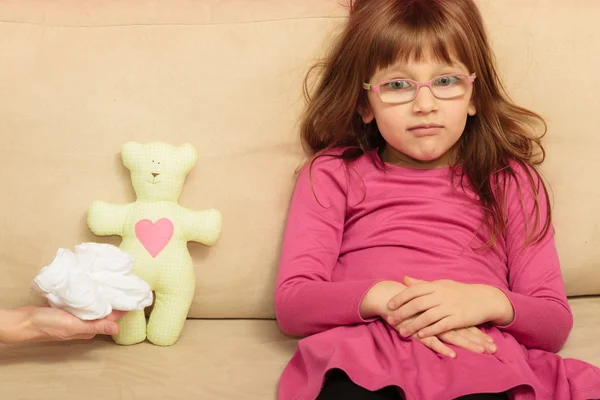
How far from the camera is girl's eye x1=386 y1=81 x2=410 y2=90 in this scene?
1.35 m

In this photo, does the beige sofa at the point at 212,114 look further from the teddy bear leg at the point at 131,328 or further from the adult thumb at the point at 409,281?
the adult thumb at the point at 409,281

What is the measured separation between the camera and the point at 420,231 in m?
1.39

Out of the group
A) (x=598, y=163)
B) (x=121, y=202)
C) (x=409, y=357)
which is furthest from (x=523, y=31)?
(x=121, y=202)

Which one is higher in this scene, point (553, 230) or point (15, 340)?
point (553, 230)

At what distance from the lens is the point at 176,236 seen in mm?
1429

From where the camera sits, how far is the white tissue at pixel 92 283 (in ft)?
4.18

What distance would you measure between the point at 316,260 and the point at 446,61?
40 centimetres

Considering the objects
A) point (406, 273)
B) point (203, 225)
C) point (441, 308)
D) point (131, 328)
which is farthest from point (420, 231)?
point (131, 328)

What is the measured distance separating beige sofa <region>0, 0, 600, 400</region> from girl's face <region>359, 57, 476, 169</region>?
19 centimetres

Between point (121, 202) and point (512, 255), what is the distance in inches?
28.1

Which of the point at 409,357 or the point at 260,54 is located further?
the point at 260,54

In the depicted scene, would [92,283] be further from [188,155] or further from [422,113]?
[422,113]

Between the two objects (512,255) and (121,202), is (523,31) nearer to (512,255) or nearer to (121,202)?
(512,255)

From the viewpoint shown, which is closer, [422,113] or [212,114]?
[422,113]
